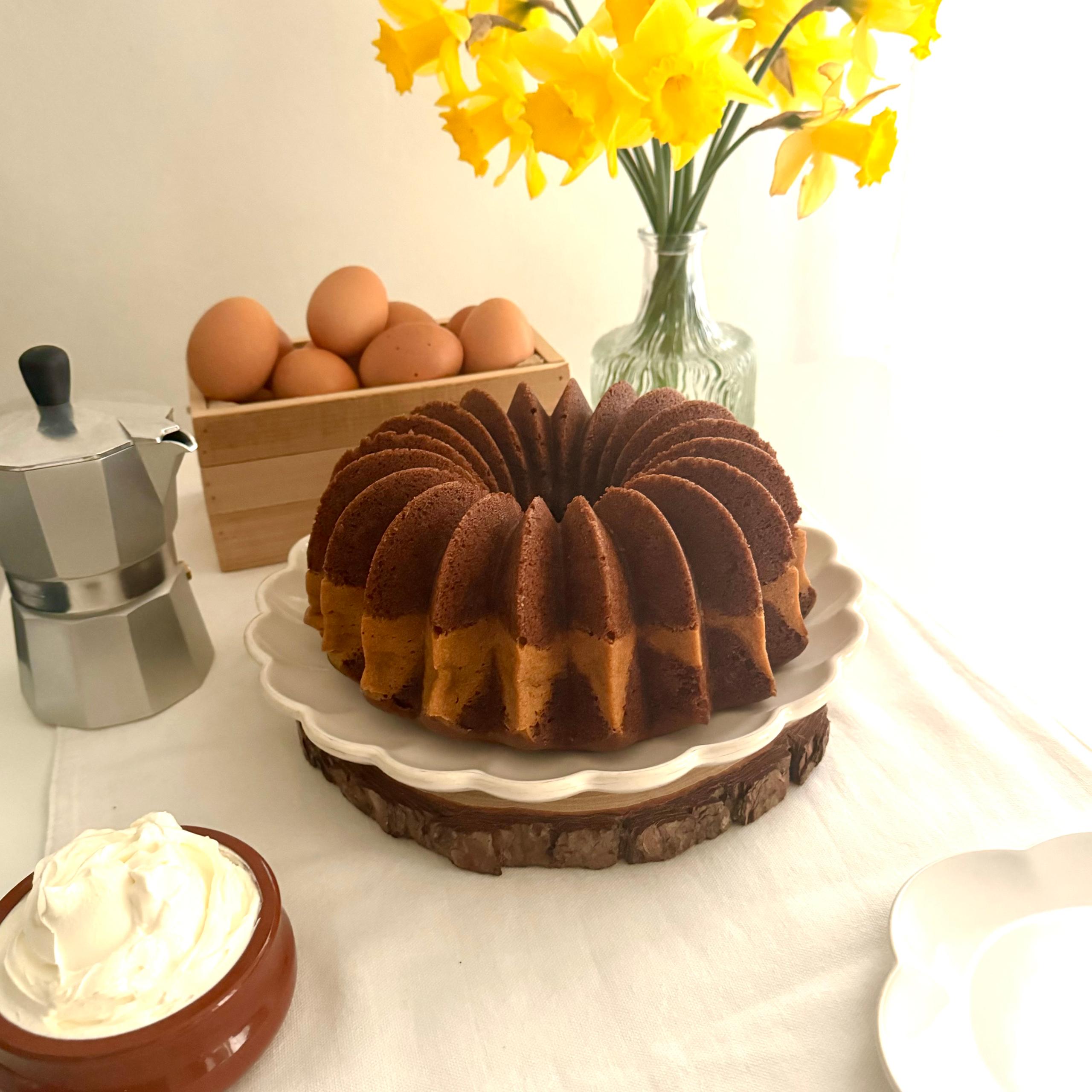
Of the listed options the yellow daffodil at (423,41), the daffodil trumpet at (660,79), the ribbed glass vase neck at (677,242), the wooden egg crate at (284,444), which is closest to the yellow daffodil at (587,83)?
the daffodil trumpet at (660,79)

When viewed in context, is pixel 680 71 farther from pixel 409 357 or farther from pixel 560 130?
pixel 409 357

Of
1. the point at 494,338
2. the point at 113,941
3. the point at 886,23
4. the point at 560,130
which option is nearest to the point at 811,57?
the point at 886,23

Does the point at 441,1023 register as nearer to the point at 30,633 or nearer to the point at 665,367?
the point at 30,633

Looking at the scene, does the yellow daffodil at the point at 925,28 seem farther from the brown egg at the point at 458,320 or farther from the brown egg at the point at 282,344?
the brown egg at the point at 282,344

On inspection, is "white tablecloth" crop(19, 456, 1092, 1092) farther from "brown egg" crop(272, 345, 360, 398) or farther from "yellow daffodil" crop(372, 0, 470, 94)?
"yellow daffodil" crop(372, 0, 470, 94)

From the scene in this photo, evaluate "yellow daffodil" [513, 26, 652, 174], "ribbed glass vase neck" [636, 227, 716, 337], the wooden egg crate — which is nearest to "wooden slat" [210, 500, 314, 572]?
the wooden egg crate

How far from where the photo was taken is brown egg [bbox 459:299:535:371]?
4.46ft

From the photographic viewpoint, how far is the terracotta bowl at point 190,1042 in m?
0.64

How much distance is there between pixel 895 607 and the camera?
1193 mm

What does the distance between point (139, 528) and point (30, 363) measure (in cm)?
18

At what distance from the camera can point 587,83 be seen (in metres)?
0.89

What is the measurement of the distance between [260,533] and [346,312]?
310 mm

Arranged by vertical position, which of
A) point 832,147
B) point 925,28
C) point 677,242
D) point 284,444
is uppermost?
point 925,28

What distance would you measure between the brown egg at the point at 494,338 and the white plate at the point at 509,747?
465mm
